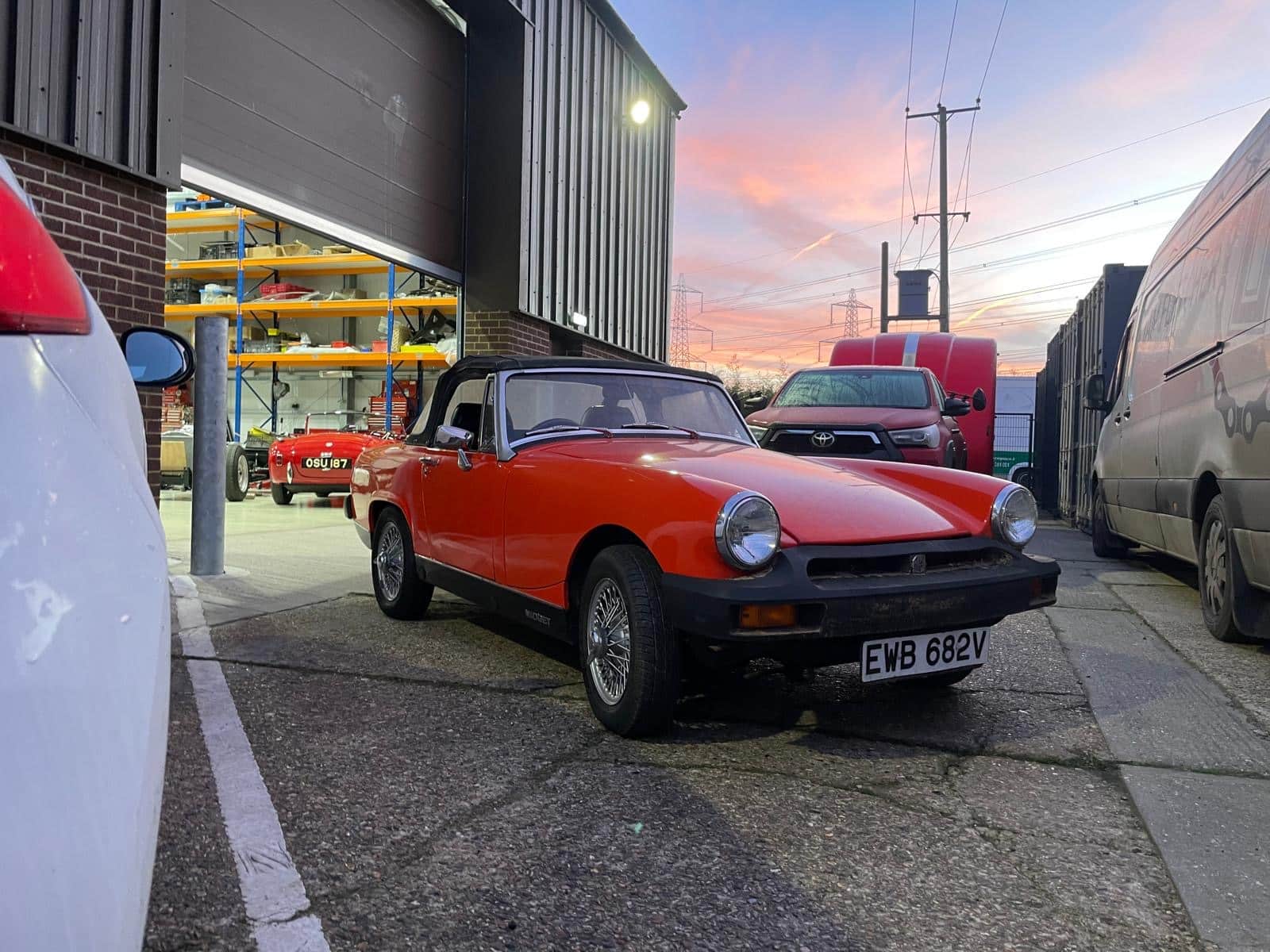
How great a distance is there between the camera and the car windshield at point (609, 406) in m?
4.37

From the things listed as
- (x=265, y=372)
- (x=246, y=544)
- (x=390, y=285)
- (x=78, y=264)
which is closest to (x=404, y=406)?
(x=390, y=285)

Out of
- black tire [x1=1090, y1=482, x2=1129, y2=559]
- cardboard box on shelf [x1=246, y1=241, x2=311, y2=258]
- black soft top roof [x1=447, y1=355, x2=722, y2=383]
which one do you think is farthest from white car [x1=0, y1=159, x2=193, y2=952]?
cardboard box on shelf [x1=246, y1=241, x2=311, y2=258]

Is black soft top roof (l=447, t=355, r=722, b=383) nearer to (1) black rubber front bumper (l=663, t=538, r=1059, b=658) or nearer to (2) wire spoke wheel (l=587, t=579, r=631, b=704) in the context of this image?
(2) wire spoke wheel (l=587, t=579, r=631, b=704)

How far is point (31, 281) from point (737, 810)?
2199 mm

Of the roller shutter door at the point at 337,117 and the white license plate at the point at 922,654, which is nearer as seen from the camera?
the white license plate at the point at 922,654

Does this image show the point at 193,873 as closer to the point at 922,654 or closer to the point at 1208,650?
the point at 922,654

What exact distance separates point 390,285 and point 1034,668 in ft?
44.7

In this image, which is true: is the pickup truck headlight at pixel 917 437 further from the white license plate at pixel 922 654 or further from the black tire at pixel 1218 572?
the white license plate at pixel 922 654

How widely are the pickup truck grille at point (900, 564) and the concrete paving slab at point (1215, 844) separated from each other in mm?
837

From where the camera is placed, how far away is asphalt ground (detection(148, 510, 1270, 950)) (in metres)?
2.08

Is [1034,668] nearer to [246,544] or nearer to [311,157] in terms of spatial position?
[246,544]

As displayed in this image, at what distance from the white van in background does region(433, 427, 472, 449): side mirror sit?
11.6ft

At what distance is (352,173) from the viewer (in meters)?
8.90

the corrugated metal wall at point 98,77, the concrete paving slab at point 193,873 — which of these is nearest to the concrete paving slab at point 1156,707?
the concrete paving slab at point 193,873
